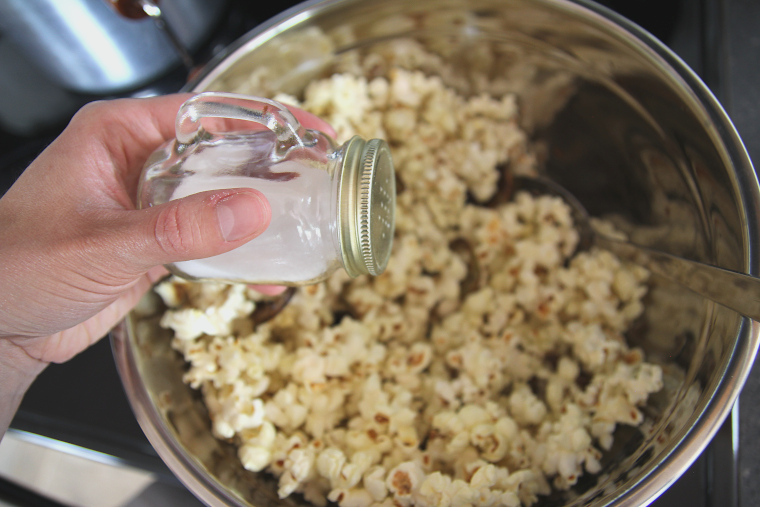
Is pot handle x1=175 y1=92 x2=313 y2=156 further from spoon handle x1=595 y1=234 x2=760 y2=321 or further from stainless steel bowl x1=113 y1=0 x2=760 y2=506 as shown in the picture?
spoon handle x1=595 y1=234 x2=760 y2=321

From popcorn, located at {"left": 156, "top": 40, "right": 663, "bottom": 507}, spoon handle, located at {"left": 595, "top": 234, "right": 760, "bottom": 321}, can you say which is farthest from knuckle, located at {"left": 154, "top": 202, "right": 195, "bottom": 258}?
spoon handle, located at {"left": 595, "top": 234, "right": 760, "bottom": 321}

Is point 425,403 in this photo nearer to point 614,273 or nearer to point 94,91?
point 614,273

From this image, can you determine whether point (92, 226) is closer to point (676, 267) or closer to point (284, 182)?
point (284, 182)

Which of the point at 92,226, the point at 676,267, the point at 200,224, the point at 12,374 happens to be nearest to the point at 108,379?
the point at 12,374

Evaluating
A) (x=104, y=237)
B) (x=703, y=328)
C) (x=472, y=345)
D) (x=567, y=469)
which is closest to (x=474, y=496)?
(x=567, y=469)

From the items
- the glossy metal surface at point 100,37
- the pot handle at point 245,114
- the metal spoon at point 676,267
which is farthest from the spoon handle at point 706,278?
the glossy metal surface at point 100,37

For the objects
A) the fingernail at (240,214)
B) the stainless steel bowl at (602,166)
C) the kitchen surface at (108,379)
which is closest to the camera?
the fingernail at (240,214)

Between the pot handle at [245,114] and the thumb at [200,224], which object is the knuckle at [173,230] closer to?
the thumb at [200,224]
